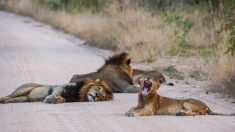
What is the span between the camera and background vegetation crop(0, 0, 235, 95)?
14755mm

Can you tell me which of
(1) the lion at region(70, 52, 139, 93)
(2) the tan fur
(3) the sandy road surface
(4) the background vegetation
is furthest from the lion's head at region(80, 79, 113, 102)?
(4) the background vegetation

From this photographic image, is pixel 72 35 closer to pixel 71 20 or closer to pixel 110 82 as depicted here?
pixel 71 20

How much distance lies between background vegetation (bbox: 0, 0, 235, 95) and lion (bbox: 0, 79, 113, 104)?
232 centimetres

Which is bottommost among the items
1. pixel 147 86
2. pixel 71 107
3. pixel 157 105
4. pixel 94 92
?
pixel 71 107

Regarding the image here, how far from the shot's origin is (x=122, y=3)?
27.9 metres

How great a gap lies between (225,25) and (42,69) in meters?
4.60

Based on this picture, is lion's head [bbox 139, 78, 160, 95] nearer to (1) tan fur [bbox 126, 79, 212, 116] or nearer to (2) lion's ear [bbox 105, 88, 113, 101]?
(1) tan fur [bbox 126, 79, 212, 116]

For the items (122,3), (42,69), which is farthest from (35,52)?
(122,3)

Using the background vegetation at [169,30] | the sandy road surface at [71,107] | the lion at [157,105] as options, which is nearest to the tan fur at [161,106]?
the lion at [157,105]

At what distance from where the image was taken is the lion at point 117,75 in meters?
13.8

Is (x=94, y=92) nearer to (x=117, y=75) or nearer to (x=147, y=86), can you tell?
(x=117, y=75)

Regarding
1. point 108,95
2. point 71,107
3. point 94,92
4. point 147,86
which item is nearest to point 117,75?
point 108,95

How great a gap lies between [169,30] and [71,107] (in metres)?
10.3

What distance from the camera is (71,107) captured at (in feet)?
38.3
